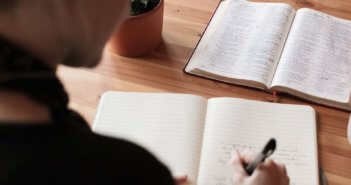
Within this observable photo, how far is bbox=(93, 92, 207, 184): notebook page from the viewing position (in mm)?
721

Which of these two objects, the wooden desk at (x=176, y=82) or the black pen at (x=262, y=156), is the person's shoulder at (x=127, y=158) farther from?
the wooden desk at (x=176, y=82)

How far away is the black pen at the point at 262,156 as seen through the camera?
615 mm

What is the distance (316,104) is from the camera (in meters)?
0.82

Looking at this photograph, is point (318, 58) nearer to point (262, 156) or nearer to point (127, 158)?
point (262, 156)

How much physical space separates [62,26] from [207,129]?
0.41 metres

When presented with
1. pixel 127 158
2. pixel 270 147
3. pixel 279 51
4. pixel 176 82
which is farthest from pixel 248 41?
pixel 127 158

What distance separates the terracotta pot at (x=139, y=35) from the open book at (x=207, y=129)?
0.11m

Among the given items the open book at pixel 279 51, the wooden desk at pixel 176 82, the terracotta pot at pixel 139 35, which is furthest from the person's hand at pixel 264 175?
the terracotta pot at pixel 139 35

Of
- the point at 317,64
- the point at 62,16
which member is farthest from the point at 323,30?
the point at 62,16

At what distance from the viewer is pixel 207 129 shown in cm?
76

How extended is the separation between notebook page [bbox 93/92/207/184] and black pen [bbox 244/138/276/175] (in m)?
0.09

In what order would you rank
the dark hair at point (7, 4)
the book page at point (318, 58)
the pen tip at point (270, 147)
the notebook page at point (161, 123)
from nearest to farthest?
the dark hair at point (7, 4), the pen tip at point (270, 147), the notebook page at point (161, 123), the book page at point (318, 58)

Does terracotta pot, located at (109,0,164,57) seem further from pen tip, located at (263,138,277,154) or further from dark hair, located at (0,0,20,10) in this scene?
dark hair, located at (0,0,20,10)

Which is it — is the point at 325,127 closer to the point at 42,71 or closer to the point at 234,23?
the point at 234,23
